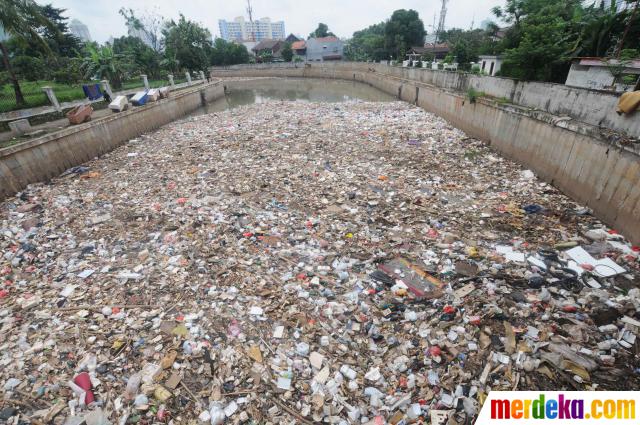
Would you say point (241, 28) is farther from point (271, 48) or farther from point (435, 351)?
point (435, 351)

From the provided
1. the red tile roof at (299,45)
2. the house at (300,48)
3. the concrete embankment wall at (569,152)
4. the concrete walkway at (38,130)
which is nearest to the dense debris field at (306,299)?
the concrete embankment wall at (569,152)

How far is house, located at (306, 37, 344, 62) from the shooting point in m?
48.0

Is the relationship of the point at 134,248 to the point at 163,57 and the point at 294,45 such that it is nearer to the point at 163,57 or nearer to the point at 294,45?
the point at 163,57

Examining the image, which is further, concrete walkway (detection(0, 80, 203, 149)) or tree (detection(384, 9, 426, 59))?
tree (detection(384, 9, 426, 59))

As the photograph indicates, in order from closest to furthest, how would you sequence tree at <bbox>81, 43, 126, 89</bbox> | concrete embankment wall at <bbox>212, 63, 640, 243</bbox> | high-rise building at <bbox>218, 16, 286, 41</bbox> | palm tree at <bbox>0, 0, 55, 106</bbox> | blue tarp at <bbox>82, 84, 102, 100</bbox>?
1. concrete embankment wall at <bbox>212, 63, 640, 243</bbox>
2. palm tree at <bbox>0, 0, 55, 106</bbox>
3. blue tarp at <bbox>82, 84, 102, 100</bbox>
4. tree at <bbox>81, 43, 126, 89</bbox>
5. high-rise building at <bbox>218, 16, 286, 41</bbox>

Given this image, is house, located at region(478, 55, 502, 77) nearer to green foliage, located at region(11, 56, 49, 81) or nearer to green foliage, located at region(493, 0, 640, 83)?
green foliage, located at region(493, 0, 640, 83)

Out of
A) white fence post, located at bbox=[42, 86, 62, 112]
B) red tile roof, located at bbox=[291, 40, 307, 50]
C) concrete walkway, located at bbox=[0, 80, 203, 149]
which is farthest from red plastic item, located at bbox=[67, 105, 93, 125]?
red tile roof, located at bbox=[291, 40, 307, 50]

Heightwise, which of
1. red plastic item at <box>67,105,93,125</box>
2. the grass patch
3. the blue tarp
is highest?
the blue tarp

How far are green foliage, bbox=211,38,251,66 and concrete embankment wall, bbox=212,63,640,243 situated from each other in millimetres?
41079

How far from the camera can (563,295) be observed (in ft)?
10.6

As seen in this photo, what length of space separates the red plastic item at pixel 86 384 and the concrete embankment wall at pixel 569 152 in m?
6.45

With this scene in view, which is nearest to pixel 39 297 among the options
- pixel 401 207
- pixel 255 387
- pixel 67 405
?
pixel 67 405

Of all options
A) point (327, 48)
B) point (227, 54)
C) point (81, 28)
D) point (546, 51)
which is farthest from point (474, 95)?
point (81, 28)

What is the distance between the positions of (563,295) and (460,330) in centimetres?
139
